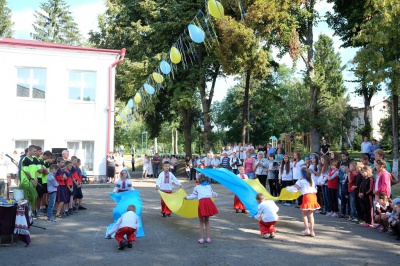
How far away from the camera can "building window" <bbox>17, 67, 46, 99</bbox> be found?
69.2ft

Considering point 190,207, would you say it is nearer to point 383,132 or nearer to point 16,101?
point 16,101

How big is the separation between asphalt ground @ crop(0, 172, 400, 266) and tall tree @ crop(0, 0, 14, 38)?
4196 cm

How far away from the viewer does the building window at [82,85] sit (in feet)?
71.7

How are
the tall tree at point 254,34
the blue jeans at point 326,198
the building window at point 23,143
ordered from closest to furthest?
the blue jeans at point 326,198, the building window at point 23,143, the tall tree at point 254,34

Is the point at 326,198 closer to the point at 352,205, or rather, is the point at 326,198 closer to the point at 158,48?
the point at 352,205

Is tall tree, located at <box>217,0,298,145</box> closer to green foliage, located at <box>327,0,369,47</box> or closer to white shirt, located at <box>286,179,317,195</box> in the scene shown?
green foliage, located at <box>327,0,369,47</box>

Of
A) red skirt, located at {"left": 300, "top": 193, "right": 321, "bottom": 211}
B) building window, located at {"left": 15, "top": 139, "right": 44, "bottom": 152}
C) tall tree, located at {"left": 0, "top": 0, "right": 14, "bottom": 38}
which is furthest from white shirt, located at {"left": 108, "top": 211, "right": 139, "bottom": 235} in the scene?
tall tree, located at {"left": 0, "top": 0, "right": 14, "bottom": 38}

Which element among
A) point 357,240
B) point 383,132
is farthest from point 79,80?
point 383,132

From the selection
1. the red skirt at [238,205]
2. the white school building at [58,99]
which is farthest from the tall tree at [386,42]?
the white school building at [58,99]

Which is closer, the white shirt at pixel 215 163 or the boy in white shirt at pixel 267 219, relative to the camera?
the boy in white shirt at pixel 267 219

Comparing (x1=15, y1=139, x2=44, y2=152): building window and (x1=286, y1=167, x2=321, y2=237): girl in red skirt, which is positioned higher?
(x1=15, y1=139, x2=44, y2=152): building window

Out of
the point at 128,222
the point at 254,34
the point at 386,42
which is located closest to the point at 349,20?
the point at 254,34

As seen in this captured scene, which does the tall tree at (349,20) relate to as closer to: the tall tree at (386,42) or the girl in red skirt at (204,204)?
the tall tree at (386,42)

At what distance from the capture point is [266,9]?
75.3 ft
